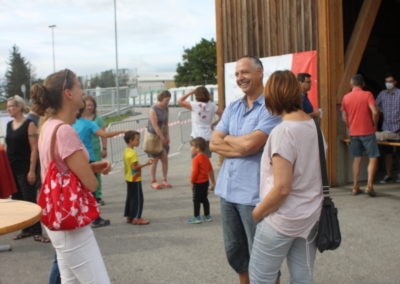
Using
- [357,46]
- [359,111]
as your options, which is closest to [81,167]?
[359,111]

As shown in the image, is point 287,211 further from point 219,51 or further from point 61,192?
point 219,51

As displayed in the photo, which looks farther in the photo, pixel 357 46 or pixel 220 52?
pixel 220 52

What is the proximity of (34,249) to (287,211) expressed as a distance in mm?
3767

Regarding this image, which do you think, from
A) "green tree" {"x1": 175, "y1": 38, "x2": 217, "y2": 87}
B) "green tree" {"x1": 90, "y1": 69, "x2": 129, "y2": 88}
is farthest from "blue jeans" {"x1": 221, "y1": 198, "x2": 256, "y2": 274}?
"green tree" {"x1": 175, "y1": 38, "x2": 217, "y2": 87}

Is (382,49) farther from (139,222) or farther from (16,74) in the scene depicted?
(16,74)

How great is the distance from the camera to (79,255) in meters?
2.64

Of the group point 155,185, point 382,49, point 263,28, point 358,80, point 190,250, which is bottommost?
point 190,250

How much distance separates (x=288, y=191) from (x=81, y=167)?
1.17 m

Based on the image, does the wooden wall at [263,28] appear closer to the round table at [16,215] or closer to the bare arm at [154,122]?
the bare arm at [154,122]

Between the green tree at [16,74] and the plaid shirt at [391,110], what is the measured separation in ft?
256

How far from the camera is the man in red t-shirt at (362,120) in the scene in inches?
278

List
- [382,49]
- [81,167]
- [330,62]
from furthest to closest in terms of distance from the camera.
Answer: [382,49], [330,62], [81,167]

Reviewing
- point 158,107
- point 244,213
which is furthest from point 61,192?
point 158,107

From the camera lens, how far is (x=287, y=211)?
2514mm
